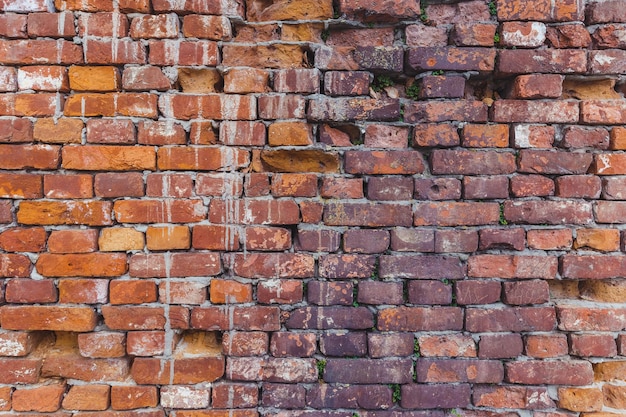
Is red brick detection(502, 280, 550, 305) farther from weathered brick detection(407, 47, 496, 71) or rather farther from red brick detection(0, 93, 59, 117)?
red brick detection(0, 93, 59, 117)

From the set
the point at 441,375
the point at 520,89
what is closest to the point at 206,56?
the point at 520,89

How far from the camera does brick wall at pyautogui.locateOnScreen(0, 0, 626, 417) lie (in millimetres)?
1436

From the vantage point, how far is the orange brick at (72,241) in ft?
4.69

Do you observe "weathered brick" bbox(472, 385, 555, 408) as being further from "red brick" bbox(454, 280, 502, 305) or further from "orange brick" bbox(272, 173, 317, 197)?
"orange brick" bbox(272, 173, 317, 197)

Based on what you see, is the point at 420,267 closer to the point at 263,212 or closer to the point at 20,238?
the point at 263,212

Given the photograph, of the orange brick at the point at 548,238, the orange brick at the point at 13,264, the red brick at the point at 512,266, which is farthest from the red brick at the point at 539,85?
the orange brick at the point at 13,264

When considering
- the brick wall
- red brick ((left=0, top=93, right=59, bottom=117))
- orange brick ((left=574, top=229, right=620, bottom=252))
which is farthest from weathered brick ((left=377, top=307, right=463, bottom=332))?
red brick ((left=0, top=93, right=59, bottom=117))

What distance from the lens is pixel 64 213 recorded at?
4.69 ft

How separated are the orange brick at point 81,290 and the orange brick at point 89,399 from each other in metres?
0.34

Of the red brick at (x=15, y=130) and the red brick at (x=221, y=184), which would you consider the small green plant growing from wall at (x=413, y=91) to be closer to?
the red brick at (x=221, y=184)

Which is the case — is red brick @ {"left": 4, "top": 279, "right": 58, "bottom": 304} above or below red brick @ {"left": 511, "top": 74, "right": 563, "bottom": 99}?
below

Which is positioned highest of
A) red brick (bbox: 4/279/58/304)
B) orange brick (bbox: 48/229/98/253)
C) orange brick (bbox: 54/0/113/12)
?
orange brick (bbox: 54/0/113/12)

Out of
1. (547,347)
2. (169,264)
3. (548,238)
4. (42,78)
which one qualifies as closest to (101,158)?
(42,78)

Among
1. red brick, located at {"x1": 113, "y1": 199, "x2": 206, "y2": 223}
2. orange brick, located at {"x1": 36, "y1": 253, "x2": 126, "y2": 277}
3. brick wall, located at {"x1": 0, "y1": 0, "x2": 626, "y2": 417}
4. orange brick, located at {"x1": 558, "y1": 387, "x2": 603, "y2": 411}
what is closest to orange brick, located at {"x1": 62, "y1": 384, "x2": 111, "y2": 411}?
brick wall, located at {"x1": 0, "y1": 0, "x2": 626, "y2": 417}
